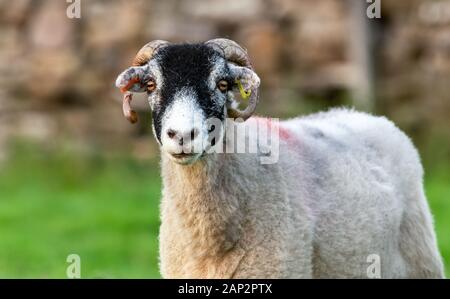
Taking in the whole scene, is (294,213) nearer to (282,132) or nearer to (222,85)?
(282,132)

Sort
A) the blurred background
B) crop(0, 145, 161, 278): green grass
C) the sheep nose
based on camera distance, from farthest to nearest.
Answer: the blurred background → crop(0, 145, 161, 278): green grass → the sheep nose

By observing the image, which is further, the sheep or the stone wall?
the stone wall

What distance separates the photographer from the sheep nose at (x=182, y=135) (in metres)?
7.05

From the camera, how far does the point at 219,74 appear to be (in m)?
7.43

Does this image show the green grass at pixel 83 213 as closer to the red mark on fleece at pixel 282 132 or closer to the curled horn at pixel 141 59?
the red mark on fleece at pixel 282 132

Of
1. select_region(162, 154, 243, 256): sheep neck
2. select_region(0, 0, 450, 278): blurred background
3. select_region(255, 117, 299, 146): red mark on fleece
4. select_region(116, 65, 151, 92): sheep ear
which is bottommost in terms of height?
select_region(162, 154, 243, 256): sheep neck

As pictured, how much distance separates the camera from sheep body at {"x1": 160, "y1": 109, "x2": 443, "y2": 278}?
7.60m

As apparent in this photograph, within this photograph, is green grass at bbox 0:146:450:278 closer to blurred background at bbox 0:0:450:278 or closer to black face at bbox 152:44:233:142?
blurred background at bbox 0:0:450:278

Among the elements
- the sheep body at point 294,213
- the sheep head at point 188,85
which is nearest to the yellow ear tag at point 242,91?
the sheep head at point 188,85

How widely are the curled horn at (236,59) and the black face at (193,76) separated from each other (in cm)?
12

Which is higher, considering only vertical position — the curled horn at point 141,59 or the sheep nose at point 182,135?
the curled horn at point 141,59

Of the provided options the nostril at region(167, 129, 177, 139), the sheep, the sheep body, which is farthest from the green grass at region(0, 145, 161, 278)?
the nostril at region(167, 129, 177, 139)

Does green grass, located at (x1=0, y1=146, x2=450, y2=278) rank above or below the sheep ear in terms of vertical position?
above
